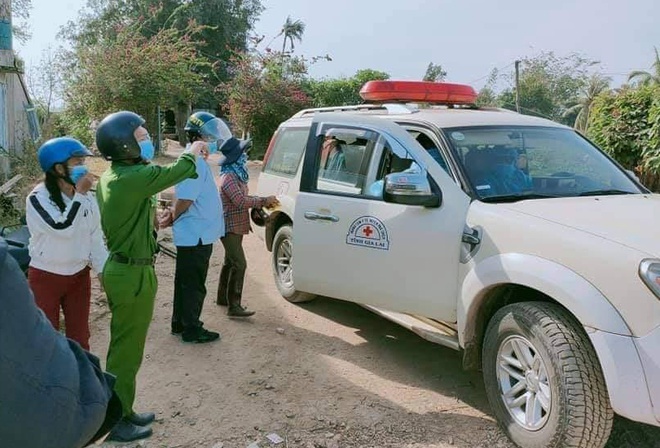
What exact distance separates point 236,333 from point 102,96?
14880 mm

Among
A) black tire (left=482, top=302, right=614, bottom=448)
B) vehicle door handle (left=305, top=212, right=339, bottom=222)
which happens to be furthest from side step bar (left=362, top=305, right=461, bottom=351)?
vehicle door handle (left=305, top=212, right=339, bottom=222)

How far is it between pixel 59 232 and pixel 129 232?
483 millimetres

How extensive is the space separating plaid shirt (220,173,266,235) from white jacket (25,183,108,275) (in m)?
1.58

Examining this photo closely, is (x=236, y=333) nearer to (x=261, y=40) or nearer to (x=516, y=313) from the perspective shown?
(x=516, y=313)

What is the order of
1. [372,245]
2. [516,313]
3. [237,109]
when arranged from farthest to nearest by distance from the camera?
[237,109]
[372,245]
[516,313]

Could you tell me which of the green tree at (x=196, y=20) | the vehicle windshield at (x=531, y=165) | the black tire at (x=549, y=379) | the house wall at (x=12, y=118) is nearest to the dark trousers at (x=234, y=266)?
the vehicle windshield at (x=531, y=165)

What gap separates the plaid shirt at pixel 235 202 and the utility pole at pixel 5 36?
7.42 meters

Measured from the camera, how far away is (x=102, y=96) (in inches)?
697

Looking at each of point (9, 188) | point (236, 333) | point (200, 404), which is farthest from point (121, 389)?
point (9, 188)

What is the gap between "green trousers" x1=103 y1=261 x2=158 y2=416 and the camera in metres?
3.28

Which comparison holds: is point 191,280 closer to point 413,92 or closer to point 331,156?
point 331,156

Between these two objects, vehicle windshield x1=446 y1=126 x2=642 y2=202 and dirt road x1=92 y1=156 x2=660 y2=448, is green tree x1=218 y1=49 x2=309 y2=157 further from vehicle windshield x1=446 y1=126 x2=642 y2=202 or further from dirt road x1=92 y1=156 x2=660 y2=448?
vehicle windshield x1=446 y1=126 x2=642 y2=202

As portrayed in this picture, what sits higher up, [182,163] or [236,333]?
[182,163]

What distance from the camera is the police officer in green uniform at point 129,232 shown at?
3.18 meters
